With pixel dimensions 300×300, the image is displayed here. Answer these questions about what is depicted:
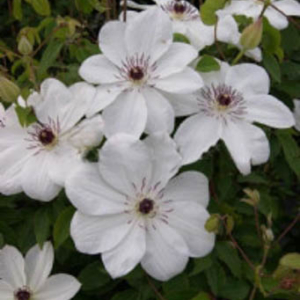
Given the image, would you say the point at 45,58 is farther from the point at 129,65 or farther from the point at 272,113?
the point at 272,113

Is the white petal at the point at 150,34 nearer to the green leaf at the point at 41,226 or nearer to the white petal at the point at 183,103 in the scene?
the white petal at the point at 183,103

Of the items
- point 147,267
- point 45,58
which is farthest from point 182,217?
point 45,58

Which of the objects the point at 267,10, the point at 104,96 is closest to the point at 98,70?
the point at 104,96

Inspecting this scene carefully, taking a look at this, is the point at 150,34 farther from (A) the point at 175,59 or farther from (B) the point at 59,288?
(B) the point at 59,288

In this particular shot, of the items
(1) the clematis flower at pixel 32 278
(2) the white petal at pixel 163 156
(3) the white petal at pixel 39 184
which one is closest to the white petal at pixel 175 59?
(2) the white petal at pixel 163 156

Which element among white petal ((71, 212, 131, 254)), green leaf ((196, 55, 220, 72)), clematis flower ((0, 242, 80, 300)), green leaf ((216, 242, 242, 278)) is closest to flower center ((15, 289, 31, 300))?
clematis flower ((0, 242, 80, 300))

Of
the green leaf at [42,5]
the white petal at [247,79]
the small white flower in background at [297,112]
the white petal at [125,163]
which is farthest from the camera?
the small white flower in background at [297,112]

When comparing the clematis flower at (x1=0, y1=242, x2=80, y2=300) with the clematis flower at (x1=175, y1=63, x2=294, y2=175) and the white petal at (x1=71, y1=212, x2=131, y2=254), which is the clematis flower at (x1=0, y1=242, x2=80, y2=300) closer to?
the white petal at (x1=71, y1=212, x2=131, y2=254)
